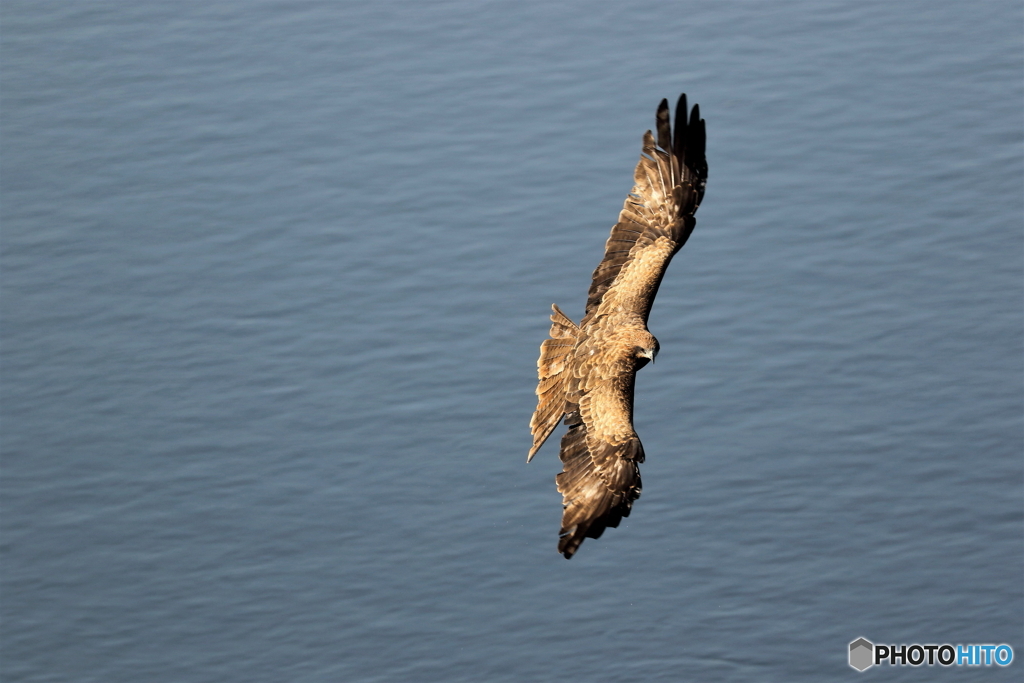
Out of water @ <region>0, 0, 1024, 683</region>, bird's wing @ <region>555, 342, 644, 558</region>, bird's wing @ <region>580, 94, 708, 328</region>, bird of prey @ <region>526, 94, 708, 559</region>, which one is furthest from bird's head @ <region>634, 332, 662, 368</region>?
water @ <region>0, 0, 1024, 683</region>

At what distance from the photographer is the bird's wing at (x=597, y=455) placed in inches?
749

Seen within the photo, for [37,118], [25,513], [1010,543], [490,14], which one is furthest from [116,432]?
[1010,543]

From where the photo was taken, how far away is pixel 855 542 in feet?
111

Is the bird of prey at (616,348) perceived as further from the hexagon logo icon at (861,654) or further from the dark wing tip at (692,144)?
the hexagon logo icon at (861,654)

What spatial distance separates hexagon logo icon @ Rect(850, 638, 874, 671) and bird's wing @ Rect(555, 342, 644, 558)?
14.5 meters

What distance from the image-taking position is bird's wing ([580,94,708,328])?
21.0m

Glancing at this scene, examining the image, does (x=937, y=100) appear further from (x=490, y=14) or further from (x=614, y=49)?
(x=490, y=14)

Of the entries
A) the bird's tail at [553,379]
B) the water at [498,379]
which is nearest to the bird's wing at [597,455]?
the bird's tail at [553,379]

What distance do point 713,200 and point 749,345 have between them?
358 centimetres

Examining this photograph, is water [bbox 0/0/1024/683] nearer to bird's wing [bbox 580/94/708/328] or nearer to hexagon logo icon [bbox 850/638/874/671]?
hexagon logo icon [bbox 850/638/874/671]

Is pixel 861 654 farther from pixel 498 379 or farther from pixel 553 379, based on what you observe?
pixel 553 379

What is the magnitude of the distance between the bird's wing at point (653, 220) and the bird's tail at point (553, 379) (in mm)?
226

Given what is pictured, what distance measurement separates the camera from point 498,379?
113 feet

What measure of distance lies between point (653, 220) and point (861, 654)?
13.9 metres
